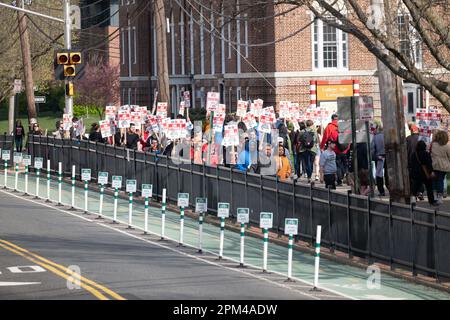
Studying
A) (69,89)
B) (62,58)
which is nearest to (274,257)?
(62,58)

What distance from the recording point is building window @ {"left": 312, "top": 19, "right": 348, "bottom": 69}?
173 ft

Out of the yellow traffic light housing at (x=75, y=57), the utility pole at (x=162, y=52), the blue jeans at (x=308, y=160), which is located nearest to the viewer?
the blue jeans at (x=308, y=160)

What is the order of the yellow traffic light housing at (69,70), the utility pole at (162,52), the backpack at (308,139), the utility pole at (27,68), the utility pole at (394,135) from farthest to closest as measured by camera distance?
1. the utility pole at (27,68)
2. the utility pole at (162,52)
3. the yellow traffic light housing at (69,70)
4. the backpack at (308,139)
5. the utility pole at (394,135)

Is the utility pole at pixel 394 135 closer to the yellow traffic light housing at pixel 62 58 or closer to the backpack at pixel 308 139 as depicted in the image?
the backpack at pixel 308 139

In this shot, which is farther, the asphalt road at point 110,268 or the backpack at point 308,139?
the backpack at point 308,139

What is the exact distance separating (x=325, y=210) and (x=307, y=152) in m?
11.1

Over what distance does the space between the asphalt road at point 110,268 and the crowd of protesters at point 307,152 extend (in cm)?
424

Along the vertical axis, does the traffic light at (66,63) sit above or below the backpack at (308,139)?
above

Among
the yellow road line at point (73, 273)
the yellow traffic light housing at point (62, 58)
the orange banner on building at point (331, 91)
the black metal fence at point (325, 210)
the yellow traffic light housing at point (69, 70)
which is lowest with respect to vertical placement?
the yellow road line at point (73, 273)

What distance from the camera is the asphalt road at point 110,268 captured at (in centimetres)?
1828

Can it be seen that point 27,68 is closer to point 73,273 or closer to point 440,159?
point 440,159

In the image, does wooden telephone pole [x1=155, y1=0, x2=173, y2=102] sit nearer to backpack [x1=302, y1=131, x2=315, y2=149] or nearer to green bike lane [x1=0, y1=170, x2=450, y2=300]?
green bike lane [x1=0, y1=170, x2=450, y2=300]

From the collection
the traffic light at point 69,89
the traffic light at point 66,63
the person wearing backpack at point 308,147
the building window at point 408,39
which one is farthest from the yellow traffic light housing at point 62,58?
the building window at point 408,39
